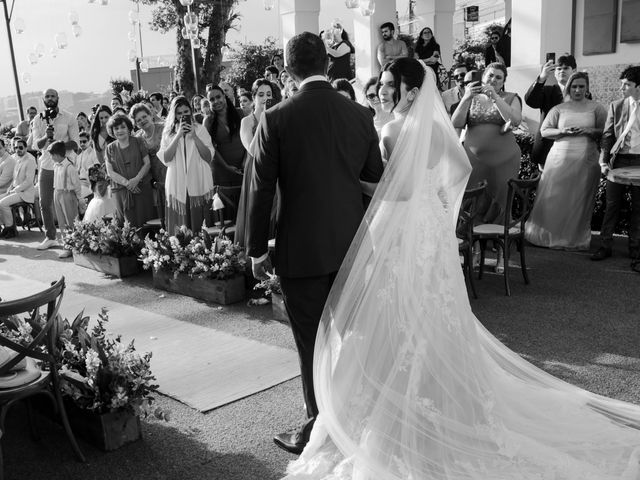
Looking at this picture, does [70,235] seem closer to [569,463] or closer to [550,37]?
[569,463]

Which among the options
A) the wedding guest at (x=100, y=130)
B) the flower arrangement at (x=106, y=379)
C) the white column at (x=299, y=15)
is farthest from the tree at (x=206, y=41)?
the flower arrangement at (x=106, y=379)

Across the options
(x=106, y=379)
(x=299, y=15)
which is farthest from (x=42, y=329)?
(x=299, y=15)

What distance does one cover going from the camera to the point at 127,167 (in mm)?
8039

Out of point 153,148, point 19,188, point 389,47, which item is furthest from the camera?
point 389,47

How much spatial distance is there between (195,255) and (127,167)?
81.2 inches

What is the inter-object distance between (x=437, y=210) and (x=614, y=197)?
15.1 ft

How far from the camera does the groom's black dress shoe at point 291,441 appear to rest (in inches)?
137

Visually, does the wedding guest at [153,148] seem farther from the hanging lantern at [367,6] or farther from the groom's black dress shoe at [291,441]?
the hanging lantern at [367,6]

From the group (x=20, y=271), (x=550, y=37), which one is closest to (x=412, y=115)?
(x=20, y=271)

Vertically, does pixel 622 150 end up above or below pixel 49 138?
below

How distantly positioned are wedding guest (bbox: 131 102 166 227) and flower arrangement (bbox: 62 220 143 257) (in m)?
0.44

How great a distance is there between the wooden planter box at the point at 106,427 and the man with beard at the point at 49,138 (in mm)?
6916

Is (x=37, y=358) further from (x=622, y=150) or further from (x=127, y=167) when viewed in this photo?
(x=622, y=150)

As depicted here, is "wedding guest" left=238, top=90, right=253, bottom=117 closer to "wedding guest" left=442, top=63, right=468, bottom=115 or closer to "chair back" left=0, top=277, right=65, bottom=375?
"wedding guest" left=442, top=63, right=468, bottom=115
